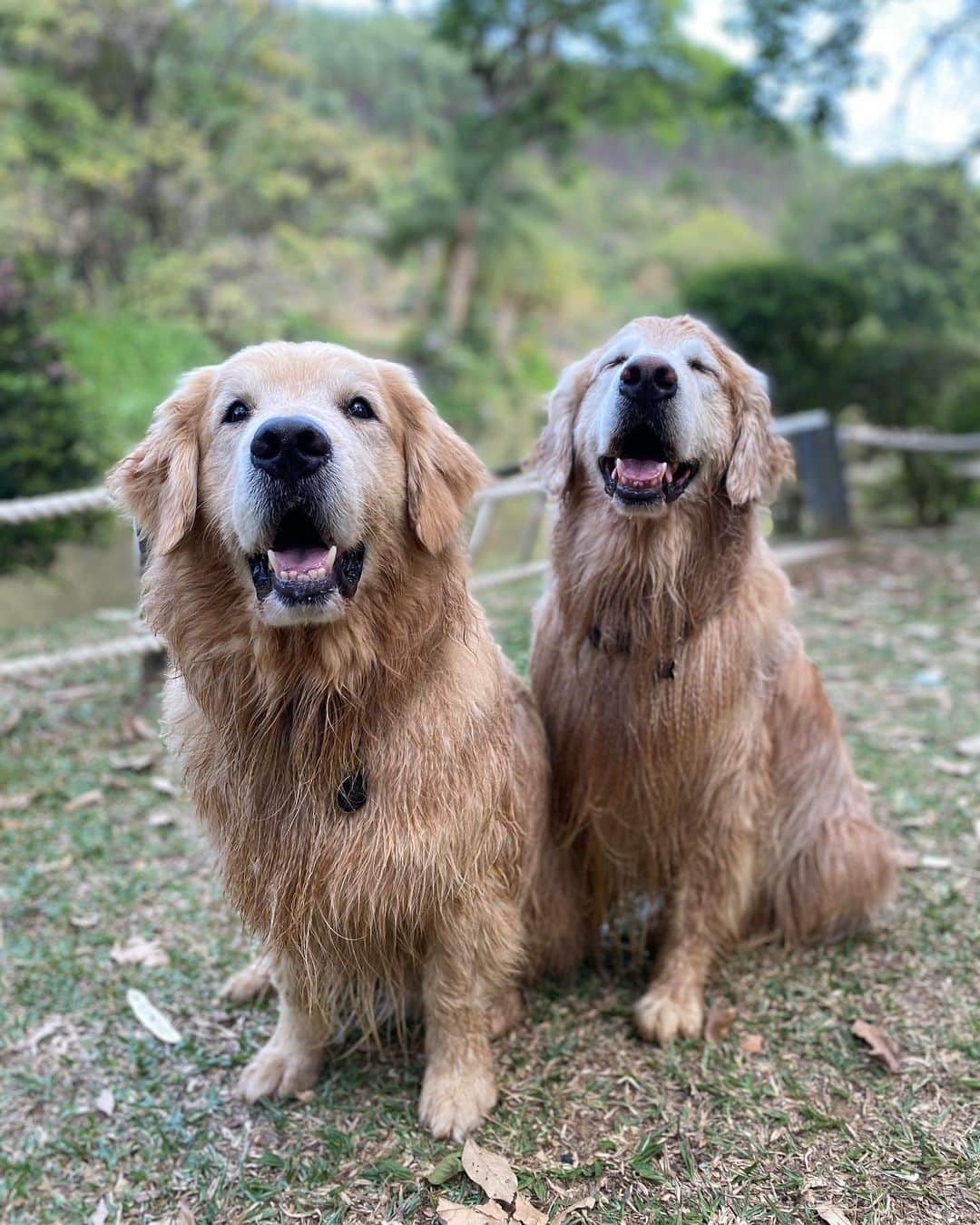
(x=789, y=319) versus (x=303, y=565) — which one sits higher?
(x=789, y=319)

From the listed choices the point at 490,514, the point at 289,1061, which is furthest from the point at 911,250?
the point at 289,1061

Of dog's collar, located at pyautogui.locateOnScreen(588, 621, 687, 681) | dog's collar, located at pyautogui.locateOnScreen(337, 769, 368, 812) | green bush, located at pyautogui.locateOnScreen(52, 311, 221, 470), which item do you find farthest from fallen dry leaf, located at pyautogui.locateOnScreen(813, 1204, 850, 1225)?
green bush, located at pyautogui.locateOnScreen(52, 311, 221, 470)

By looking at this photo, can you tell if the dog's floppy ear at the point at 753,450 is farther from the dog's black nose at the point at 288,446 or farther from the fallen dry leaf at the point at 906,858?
the fallen dry leaf at the point at 906,858

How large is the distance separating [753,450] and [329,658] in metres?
1.20

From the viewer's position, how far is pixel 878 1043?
249 cm

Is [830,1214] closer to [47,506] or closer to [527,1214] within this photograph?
[527,1214]

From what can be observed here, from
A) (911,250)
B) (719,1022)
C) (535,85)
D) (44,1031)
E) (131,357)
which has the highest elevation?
(535,85)

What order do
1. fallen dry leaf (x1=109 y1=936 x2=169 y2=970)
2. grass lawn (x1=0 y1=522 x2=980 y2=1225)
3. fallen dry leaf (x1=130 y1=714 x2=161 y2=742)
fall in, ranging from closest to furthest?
grass lawn (x1=0 y1=522 x2=980 y2=1225), fallen dry leaf (x1=109 y1=936 x2=169 y2=970), fallen dry leaf (x1=130 y1=714 x2=161 y2=742)

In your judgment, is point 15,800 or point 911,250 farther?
point 911,250

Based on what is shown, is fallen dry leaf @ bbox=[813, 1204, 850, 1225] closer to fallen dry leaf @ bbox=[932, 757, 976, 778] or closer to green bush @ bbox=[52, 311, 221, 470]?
fallen dry leaf @ bbox=[932, 757, 976, 778]

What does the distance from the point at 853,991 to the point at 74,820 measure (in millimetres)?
2962

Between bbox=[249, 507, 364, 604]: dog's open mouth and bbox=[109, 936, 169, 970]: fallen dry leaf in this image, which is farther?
bbox=[109, 936, 169, 970]: fallen dry leaf

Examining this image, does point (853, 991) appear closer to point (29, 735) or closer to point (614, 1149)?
point (614, 1149)

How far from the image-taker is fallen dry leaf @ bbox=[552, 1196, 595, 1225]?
2.01 metres
